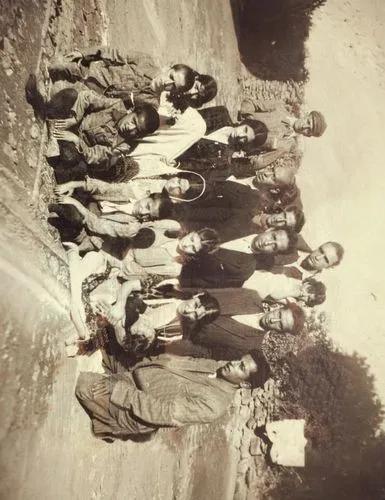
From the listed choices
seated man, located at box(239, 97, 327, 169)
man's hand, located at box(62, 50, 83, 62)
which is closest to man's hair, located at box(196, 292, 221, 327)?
seated man, located at box(239, 97, 327, 169)

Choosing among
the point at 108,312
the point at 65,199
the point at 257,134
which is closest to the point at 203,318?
the point at 108,312

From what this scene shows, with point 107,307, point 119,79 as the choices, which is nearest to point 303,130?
point 119,79

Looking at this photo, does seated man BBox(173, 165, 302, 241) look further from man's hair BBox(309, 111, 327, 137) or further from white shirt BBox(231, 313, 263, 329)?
white shirt BBox(231, 313, 263, 329)

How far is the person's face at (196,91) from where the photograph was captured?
2.90 meters

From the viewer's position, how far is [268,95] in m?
3.51

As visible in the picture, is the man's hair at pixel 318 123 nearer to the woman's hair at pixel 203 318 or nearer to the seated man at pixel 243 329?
the seated man at pixel 243 329

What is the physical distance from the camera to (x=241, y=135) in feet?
9.84

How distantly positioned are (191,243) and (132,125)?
85 cm

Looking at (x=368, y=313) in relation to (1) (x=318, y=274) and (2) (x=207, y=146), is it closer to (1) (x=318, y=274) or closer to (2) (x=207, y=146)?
(1) (x=318, y=274)

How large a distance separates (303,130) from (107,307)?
1.90m

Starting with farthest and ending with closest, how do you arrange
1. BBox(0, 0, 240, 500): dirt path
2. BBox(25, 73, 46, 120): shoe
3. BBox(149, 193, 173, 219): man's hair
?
BBox(149, 193, 173, 219): man's hair
BBox(25, 73, 46, 120): shoe
BBox(0, 0, 240, 500): dirt path

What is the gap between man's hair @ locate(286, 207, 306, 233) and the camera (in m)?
3.02

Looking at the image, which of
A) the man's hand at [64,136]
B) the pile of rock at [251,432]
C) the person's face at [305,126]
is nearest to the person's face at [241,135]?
the person's face at [305,126]

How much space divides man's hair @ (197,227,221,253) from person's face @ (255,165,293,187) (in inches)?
22.0
